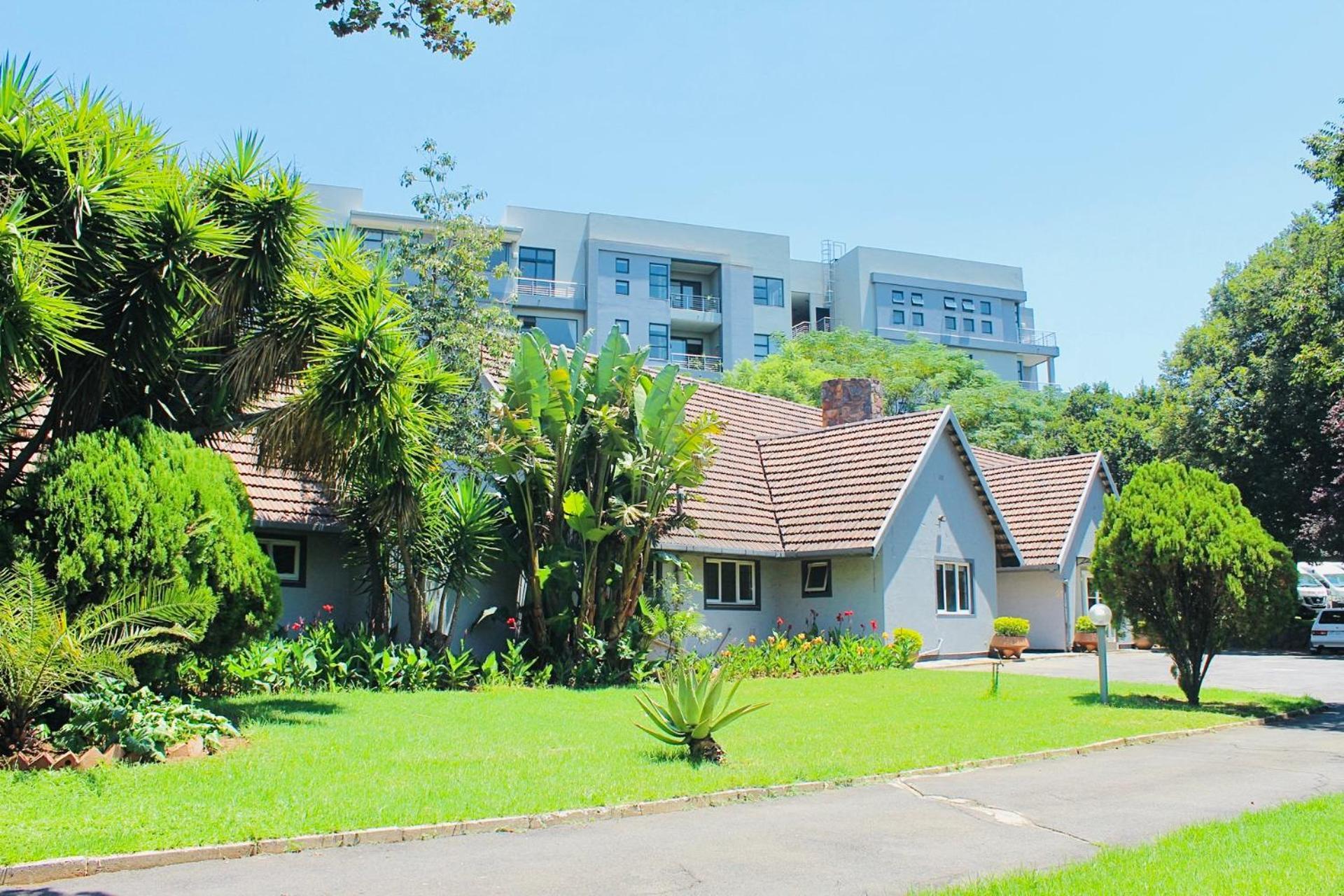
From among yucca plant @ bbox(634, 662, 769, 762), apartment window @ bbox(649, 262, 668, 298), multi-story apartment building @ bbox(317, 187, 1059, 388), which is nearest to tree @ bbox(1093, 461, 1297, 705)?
yucca plant @ bbox(634, 662, 769, 762)

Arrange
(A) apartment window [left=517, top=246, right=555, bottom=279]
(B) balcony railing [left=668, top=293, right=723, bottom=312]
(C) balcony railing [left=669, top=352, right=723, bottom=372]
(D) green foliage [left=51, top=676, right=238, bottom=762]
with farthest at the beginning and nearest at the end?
(B) balcony railing [left=668, top=293, right=723, bottom=312]
(C) balcony railing [left=669, top=352, right=723, bottom=372]
(A) apartment window [left=517, top=246, right=555, bottom=279]
(D) green foliage [left=51, top=676, right=238, bottom=762]

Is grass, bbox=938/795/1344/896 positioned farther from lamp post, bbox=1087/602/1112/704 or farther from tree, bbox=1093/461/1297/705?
tree, bbox=1093/461/1297/705

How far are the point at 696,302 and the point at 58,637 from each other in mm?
60963

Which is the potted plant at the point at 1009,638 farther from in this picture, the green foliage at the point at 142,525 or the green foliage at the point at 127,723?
the green foliage at the point at 127,723

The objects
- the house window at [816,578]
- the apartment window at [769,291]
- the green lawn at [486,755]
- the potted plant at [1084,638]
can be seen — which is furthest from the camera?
the apartment window at [769,291]

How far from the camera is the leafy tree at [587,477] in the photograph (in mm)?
19953

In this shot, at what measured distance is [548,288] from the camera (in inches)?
2557

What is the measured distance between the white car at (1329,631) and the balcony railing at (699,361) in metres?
37.7

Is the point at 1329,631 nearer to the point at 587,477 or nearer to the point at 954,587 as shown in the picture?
the point at 954,587

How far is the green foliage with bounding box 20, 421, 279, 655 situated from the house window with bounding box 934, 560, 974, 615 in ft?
60.3

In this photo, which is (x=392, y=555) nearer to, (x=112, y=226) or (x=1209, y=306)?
(x=112, y=226)

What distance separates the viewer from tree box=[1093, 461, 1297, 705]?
17609 millimetres

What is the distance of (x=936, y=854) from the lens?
8.54 m

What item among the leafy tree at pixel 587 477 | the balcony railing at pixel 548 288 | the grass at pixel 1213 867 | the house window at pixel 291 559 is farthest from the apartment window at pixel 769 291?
the grass at pixel 1213 867
